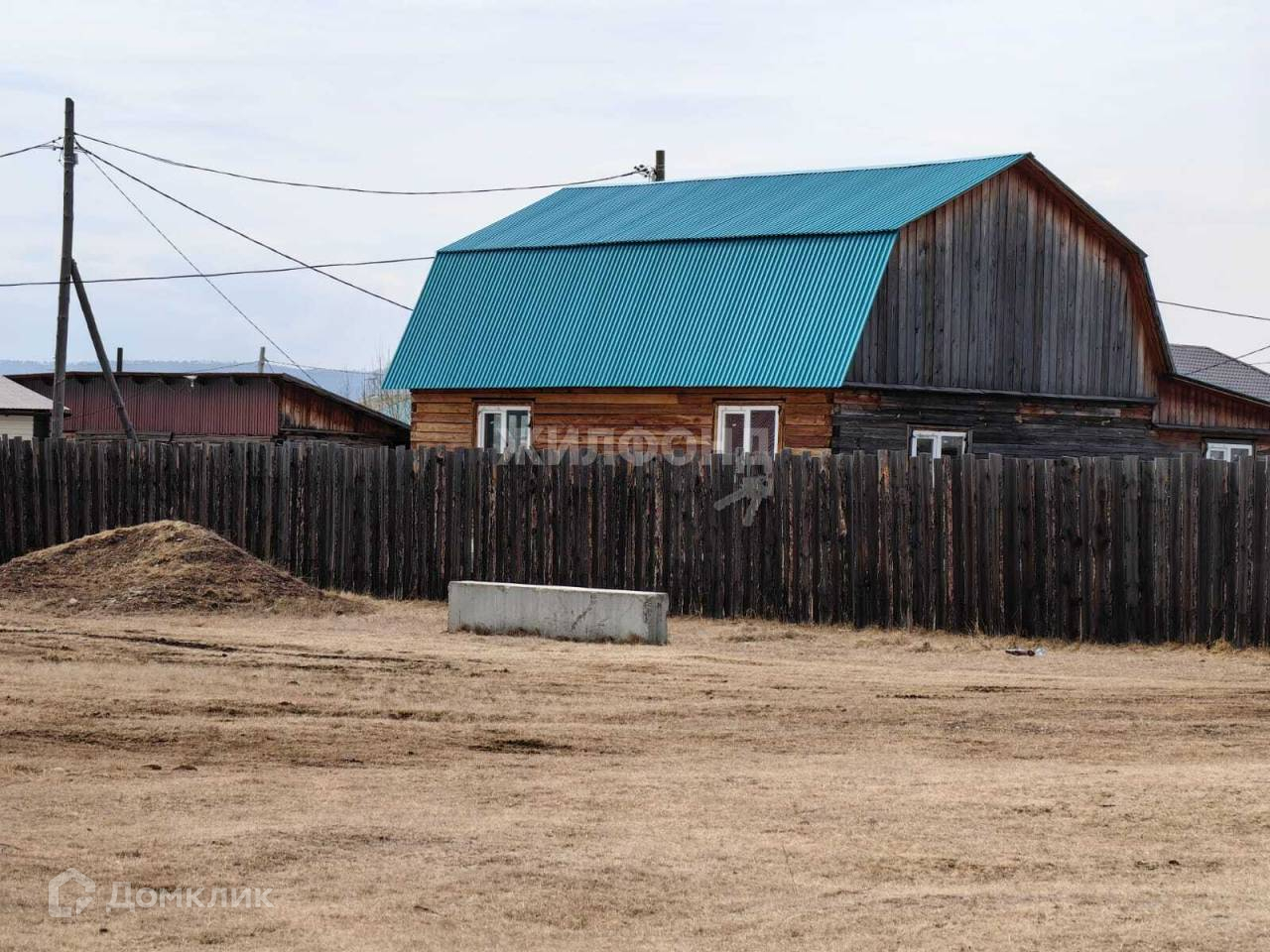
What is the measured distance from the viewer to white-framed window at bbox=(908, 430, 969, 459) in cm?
2691

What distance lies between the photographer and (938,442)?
89.9 ft

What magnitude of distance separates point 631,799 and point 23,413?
37813 millimetres

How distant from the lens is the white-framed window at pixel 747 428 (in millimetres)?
25828

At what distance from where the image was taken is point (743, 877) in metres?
7.83

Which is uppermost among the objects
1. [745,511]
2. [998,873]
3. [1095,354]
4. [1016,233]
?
[1016,233]

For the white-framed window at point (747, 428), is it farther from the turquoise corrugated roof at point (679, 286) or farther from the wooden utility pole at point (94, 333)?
the wooden utility pole at point (94, 333)

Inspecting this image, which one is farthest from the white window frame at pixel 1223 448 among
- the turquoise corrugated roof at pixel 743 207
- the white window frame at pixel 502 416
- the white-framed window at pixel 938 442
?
the white window frame at pixel 502 416

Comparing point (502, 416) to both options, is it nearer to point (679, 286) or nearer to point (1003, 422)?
point (679, 286)

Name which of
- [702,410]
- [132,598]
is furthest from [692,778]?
[702,410]

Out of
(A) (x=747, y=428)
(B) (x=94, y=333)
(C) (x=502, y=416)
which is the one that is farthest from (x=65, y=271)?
A: (A) (x=747, y=428)

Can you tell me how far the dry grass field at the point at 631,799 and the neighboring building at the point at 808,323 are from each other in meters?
10.2

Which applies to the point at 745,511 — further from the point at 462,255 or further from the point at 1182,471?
the point at 462,255

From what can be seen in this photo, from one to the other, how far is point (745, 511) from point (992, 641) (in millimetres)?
3341

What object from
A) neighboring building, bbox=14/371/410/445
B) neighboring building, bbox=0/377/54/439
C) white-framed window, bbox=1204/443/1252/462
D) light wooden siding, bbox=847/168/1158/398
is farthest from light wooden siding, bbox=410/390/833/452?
neighboring building, bbox=0/377/54/439
